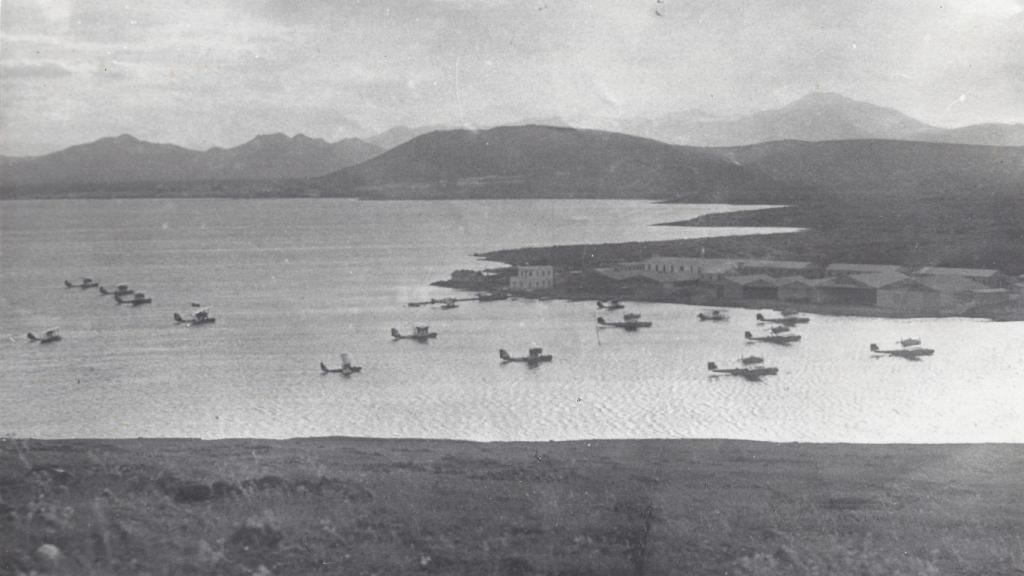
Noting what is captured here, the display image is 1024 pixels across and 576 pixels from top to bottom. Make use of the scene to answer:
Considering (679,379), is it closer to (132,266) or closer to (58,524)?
(58,524)

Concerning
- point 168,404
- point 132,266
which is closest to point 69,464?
point 168,404

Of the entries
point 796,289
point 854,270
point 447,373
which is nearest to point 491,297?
point 796,289

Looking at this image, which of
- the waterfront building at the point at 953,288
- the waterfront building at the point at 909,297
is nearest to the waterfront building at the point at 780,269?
the waterfront building at the point at 909,297

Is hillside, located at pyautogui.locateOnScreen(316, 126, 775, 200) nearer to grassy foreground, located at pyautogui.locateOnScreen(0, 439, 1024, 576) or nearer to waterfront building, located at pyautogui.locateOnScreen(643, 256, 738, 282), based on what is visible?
waterfront building, located at pyautogui.locateOnScreen(643, 256, 738, 282)

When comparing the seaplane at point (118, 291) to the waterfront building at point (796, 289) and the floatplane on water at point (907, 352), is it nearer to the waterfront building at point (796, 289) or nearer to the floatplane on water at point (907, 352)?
the waterfront building at point (796, 289)

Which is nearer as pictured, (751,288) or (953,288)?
(953,288)

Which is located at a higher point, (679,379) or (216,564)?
(216,564)

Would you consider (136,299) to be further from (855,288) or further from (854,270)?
(854,270)

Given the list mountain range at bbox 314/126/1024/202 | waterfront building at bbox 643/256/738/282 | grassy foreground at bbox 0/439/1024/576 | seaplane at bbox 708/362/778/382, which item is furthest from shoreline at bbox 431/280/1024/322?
mountain range at bbox 314/126/1024/202
